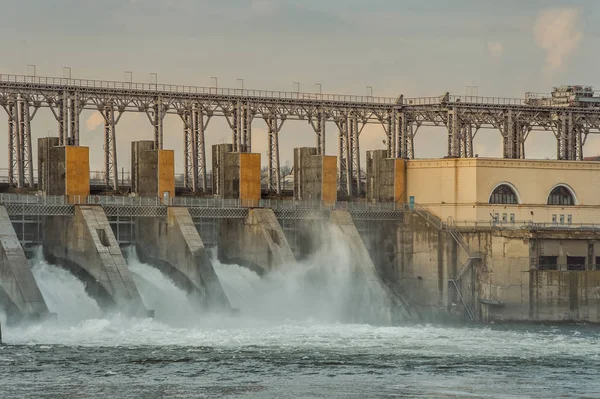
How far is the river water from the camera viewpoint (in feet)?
227

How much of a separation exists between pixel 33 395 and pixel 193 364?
12.2 m

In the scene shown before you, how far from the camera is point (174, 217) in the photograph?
97688mm

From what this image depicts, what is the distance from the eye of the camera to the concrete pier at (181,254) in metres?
93.5

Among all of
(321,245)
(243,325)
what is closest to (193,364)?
(243,325)

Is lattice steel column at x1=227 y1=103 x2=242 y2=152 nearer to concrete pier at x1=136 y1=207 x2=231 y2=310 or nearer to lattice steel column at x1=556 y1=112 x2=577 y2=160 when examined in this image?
concrete pier at x1=136 y1=207 x2=231 y2=310

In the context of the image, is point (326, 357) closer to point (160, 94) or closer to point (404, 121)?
point (160, 94)

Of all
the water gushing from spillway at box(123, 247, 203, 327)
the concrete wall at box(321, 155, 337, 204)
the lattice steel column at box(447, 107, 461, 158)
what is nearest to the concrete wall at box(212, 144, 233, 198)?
the concrete wall at box(321, 155, 337, 204)

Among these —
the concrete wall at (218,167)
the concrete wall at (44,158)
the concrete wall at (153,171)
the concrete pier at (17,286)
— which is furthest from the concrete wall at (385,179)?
the concrete pier at (17,286)

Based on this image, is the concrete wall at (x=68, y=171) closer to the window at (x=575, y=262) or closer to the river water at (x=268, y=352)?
the river water at (x=268, y=352)

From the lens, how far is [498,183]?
110m

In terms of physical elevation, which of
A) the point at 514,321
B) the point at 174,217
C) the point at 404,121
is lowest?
the point at 514,321

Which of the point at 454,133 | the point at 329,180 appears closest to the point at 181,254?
the point at 329,180

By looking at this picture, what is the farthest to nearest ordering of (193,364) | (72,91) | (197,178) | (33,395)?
1. (197,178)
2. (72,91)
3. (193,364)
4. (33,395)

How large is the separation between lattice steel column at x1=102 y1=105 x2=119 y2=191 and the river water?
8.34m
